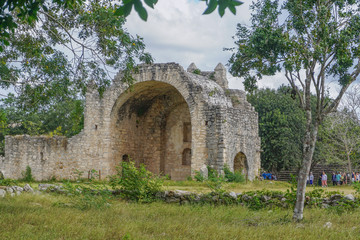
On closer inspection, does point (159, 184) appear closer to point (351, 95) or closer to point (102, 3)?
point (102, 3)

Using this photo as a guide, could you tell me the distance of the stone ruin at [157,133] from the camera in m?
17.3

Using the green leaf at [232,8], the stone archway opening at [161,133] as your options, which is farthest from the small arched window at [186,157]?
the green leaf at [232,8]

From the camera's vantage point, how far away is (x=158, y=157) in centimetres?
2205

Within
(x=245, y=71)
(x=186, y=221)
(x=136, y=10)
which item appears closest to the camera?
(x=136, y=10)

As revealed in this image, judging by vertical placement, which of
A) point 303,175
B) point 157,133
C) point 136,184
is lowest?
point 136,184

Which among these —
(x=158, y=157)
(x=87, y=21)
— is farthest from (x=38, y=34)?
(x=158, y=157)

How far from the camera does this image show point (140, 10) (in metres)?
3.32

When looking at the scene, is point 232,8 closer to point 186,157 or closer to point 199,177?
point 199,177

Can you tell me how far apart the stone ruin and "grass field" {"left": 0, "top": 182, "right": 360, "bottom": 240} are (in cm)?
795

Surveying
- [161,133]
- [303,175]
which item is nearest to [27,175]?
[161,133]

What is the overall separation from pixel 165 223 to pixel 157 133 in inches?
587

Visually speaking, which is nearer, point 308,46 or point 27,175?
point 308,46

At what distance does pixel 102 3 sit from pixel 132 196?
5199mm

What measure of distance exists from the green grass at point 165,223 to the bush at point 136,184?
1.34 meters
